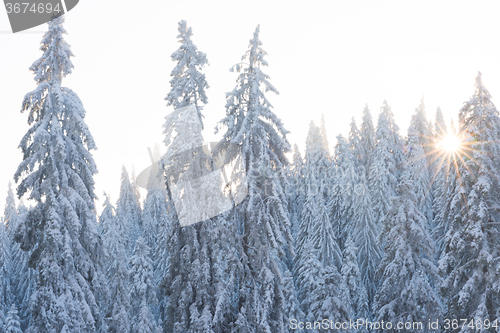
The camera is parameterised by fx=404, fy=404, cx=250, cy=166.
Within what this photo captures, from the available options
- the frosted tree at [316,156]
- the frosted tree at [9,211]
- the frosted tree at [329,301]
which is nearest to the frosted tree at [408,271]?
the frosted tree at [329,301]

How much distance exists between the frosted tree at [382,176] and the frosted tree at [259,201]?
18921 millimetres

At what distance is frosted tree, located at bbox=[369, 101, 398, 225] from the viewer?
1364 inches

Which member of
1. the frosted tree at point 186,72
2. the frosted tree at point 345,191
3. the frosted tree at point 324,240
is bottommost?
the frosted tree at point 324,240

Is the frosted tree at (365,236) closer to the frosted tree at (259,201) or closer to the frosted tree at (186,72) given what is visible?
the frosted tree at (259,201)

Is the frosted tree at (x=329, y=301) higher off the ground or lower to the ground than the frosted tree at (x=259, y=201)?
lower

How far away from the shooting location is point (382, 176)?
1379 inches

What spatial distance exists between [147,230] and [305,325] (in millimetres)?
28213

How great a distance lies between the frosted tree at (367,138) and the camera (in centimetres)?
4379

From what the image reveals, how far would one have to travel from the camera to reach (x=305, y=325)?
27.2 meters

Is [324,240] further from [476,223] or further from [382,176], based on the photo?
[476,223]

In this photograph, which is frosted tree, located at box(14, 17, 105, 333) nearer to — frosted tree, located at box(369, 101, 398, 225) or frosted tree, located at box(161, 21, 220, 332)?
frosted tree, located at box(161, 21, 220, 332)

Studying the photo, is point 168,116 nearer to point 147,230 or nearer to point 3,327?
point 3,327

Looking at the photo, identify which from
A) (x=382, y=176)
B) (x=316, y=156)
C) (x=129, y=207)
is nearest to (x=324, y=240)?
(x=382, y=176)

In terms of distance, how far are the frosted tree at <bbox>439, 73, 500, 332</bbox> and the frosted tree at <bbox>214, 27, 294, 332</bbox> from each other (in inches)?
283
